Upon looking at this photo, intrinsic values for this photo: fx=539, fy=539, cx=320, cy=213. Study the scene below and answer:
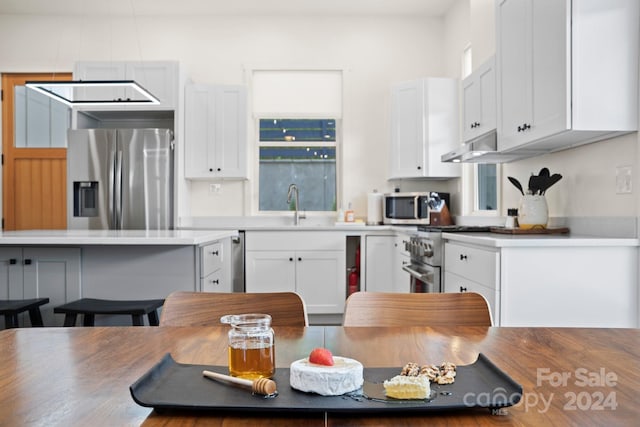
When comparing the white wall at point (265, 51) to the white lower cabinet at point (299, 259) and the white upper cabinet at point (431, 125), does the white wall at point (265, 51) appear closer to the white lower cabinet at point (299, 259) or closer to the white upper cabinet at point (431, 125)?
the white upper cabinet at point (431, 125)

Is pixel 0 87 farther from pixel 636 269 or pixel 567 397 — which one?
pixel 567 397

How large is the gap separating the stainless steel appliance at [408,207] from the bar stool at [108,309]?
289 cm

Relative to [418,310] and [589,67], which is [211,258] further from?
[589,67]

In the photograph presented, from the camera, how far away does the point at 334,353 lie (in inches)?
39.4

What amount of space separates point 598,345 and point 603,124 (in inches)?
64.8

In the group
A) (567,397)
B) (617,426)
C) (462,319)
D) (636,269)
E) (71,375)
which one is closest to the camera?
(617,426)

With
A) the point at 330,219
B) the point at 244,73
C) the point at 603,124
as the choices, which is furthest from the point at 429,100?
the point at 603,124

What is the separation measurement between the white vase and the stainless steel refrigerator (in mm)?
3324

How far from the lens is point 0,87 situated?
575cm

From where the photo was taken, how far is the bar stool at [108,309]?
2.53m

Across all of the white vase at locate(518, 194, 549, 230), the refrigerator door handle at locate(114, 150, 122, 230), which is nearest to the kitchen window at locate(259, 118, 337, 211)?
the refrigerator door handle at locate(114, 150, 122, 230)

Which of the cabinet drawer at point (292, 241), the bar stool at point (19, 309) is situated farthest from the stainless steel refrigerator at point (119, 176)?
the bar stool at point (19, 309)

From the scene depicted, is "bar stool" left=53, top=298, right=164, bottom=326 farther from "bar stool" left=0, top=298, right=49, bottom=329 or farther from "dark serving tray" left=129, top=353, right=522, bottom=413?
"dark serving tray" left=129, top=353, right=522, bottom=413

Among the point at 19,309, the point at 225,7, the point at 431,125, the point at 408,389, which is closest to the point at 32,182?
the point at 225,7
